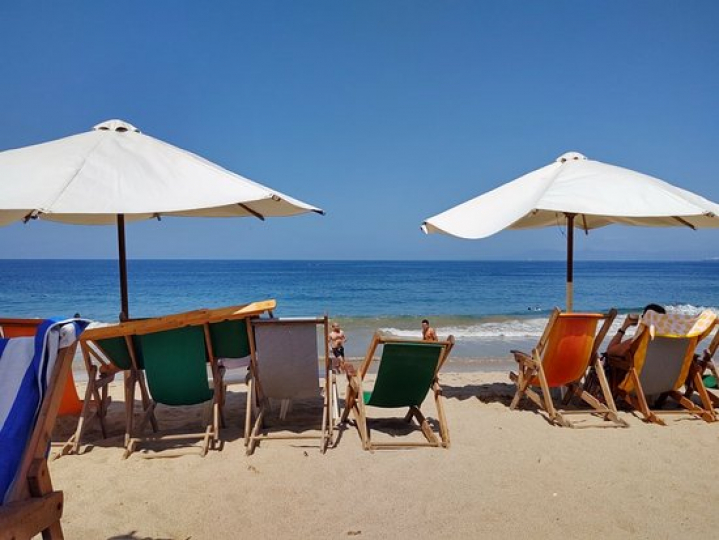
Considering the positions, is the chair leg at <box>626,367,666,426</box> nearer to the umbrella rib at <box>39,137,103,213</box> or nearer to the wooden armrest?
the wooden armrest

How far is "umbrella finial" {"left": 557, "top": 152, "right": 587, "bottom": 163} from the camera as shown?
18.4 ft

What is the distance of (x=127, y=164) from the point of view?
3.90 meters

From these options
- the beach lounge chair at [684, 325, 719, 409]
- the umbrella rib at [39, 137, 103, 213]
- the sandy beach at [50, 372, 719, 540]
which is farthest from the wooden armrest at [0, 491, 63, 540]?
the beach lounge chair at [684, 325, 719, 409]

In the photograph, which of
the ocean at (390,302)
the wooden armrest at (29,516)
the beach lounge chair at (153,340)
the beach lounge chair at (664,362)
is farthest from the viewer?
the ocean at (390,302)

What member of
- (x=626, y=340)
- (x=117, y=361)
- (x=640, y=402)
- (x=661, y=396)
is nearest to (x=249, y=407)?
(x=117, y=361)

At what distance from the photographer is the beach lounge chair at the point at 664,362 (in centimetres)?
456

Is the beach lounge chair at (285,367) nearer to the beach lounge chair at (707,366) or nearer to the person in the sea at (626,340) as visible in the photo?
the person in the sea at (626,340)

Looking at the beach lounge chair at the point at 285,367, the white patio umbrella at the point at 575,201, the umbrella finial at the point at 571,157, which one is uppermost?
the umbrella finial at the point at 571,157

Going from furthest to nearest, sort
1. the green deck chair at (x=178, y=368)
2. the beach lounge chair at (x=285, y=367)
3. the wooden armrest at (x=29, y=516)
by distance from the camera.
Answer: the beach lounge chair at (x=285, y=367) < the green deck chair at (x=178, y=368) < the wooden armrest at (x=29, y=516)

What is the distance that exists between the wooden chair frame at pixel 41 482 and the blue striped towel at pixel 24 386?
1.1 inches

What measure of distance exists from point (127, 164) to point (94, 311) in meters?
22.9

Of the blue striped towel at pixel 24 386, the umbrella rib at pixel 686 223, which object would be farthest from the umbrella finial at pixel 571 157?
the blue striped towel at pixel 24 386

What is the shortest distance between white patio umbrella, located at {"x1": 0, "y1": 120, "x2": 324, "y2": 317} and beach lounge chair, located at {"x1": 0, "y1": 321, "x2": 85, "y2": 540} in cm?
176

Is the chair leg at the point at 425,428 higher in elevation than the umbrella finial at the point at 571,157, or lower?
lower
